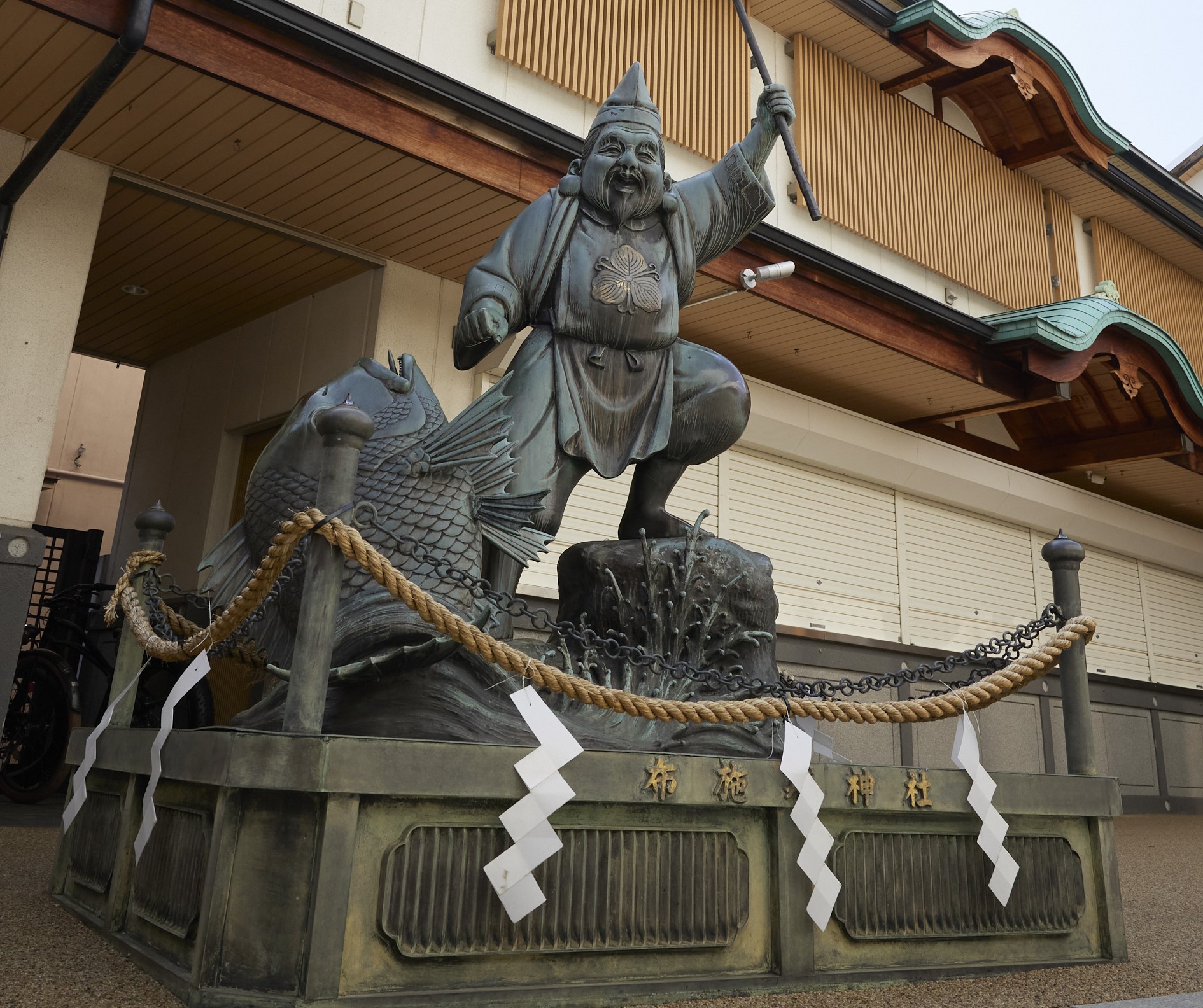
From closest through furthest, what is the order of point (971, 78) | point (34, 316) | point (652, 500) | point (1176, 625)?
point (652, 500) → point (34, 316) → point (971, 78) → point (1176, 625)

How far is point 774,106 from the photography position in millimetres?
3631

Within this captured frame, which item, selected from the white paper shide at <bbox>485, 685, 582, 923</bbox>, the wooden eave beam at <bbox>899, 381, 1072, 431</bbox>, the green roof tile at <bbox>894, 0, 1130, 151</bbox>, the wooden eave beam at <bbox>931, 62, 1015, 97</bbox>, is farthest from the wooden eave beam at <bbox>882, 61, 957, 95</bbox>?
the white paper shide at <bbox>485, 685, 582, 923</bbox>

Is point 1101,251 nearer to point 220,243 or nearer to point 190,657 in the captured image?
point 220,243

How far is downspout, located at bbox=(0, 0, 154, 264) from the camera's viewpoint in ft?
14.4

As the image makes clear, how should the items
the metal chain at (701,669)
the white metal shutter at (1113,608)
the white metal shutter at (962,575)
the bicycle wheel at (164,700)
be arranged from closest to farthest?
the metal chain at (701,669) < the bicycle wheel at (164,700) < the white metal shutter at (962,575) < the white metal shutter at (1113,608)

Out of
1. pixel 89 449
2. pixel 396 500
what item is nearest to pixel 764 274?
pixel 396 500

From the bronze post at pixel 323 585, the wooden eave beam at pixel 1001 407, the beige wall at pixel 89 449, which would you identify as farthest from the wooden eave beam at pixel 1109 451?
the beige wall at pixel 89 449

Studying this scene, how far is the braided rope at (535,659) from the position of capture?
229 centimetres

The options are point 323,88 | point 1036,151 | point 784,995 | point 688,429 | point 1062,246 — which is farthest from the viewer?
point 1062,246

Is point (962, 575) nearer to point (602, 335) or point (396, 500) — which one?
point (602, 335)

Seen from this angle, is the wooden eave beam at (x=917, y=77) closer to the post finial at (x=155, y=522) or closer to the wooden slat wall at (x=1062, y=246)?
the wooden slat wall at (x=1062, y=246)

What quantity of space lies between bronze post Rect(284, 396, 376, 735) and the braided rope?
5 centimetres

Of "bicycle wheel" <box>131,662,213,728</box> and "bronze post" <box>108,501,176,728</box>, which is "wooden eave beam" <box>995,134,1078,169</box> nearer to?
"bicycle wheel" <box>131,662,213,728</box>

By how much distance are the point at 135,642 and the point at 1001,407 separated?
25.9 feet
